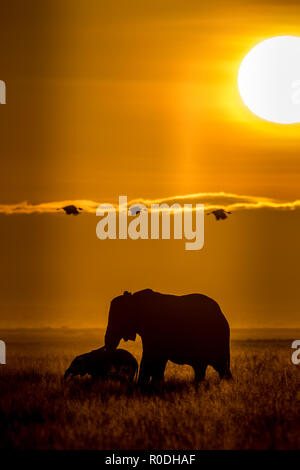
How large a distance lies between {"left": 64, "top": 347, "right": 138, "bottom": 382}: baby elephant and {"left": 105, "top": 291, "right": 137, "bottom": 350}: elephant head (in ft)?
0.61

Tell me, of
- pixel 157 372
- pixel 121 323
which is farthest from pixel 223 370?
pixel 121 323

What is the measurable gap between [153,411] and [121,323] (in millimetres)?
2167

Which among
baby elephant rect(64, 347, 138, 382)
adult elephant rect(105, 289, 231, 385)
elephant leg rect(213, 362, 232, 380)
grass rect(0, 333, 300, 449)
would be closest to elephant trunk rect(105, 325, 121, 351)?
adult elephant rect(105, 289, 231, 385)

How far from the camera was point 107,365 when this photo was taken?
500 inches

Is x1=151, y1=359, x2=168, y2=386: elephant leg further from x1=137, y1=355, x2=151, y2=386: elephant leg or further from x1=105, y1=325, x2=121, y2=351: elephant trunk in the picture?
x1=105, y1=325, x2=121, y2=351: elephant trunk

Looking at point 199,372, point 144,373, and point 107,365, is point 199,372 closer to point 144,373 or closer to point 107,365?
point 144,373

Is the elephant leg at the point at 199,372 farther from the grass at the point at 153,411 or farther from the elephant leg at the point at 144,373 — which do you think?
the elephant leg at the point at 144,373

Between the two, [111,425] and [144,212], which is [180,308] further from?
[111,425]
